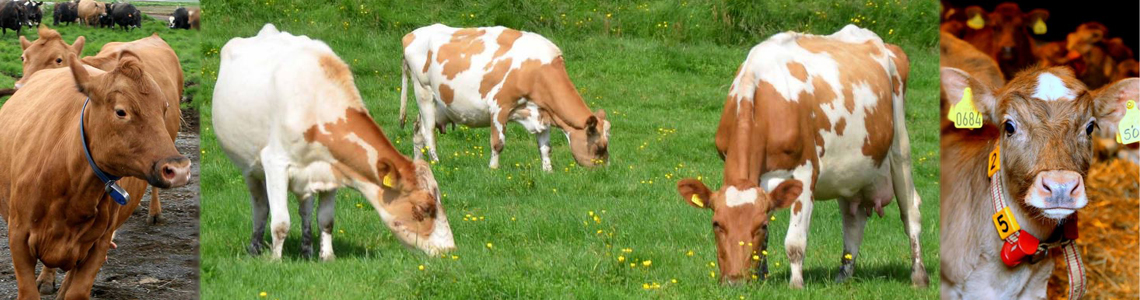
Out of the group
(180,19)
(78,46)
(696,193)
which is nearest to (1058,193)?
(696,193)

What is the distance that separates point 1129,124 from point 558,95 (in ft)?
31.1

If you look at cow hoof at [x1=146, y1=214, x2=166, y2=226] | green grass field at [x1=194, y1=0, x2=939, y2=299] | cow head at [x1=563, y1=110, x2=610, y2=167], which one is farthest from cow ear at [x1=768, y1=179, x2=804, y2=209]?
cow head at [x1=563, y1=110, x2=610, y2=167]

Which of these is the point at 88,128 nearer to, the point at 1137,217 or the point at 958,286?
the point at 958,286

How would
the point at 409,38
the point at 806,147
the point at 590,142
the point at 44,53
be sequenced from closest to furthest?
1. the point at 806,147
2. the point at 44,53
3. the point at 590,142
4. the point at 409,38

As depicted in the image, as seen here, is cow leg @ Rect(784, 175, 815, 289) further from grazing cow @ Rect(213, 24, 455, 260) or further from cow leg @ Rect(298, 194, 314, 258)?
cow leg @ Rect(298, 194, 314, 258)

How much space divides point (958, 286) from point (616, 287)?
2.99 m

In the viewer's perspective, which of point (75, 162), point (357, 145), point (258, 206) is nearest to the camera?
point (75, 162)

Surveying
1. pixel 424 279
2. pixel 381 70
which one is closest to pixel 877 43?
pixel 424 279

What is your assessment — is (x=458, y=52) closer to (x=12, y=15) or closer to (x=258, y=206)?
(x=258, y=206)

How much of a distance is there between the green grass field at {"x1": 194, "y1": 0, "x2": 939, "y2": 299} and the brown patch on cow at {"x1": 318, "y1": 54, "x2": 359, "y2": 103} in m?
0.87

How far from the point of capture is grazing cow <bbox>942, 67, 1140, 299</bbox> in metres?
3.95

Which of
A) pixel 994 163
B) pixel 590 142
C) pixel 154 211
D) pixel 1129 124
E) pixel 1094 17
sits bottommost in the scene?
pixel 590 142

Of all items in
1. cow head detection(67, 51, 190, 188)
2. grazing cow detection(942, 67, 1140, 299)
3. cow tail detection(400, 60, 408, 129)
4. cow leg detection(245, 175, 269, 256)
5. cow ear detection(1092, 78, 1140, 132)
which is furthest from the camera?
cow tail detection(400, 60, 408, 129)

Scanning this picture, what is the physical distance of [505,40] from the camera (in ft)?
45.6
